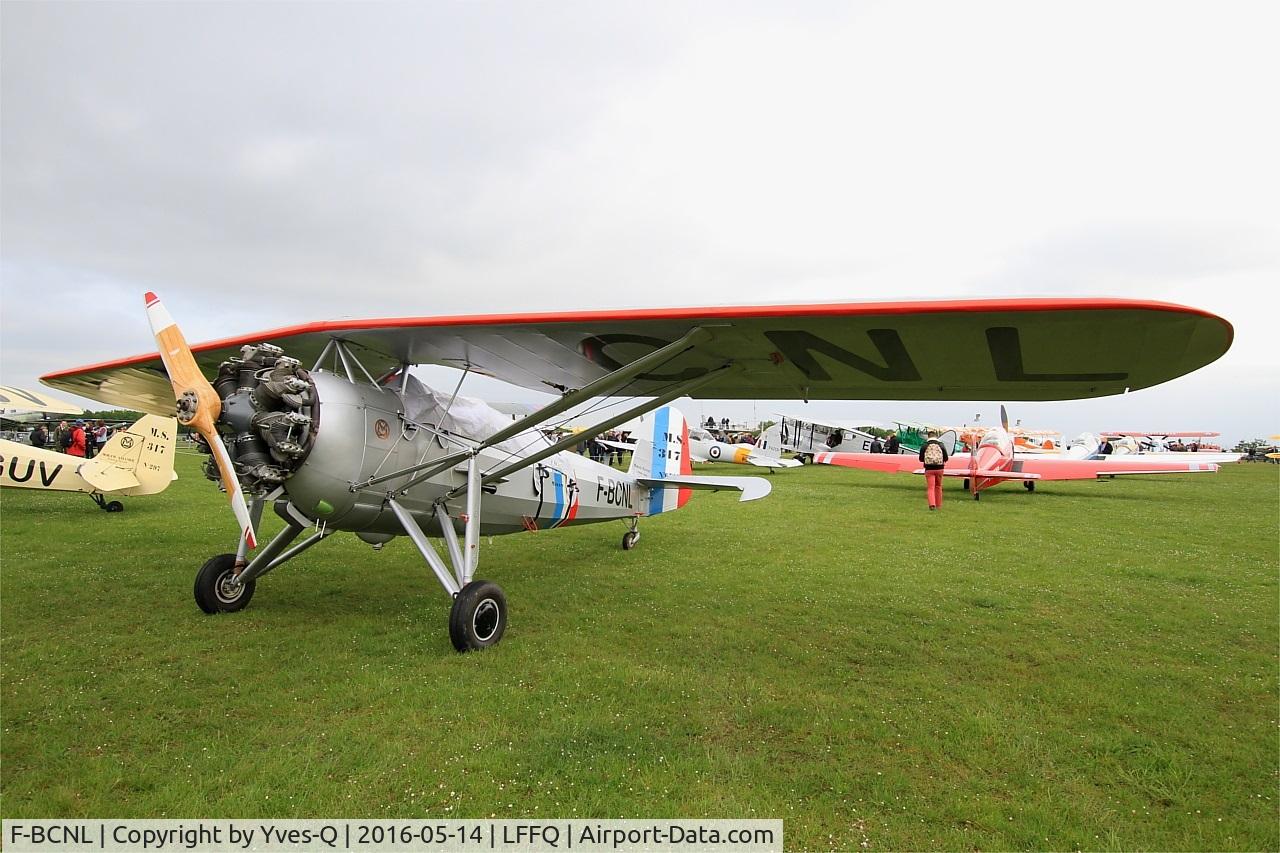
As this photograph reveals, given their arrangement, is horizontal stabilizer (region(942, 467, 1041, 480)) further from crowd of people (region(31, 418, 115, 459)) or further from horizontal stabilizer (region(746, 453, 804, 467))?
crowd of people (region(31, 418, 115, 459))

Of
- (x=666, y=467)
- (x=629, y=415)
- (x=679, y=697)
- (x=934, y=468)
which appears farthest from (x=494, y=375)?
(x=934, y=468)

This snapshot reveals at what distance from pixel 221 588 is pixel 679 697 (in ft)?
14.5

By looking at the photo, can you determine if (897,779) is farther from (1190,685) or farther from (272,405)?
(272,405)

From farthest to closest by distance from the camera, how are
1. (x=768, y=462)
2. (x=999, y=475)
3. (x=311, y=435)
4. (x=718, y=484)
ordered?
(x=768, y=462), (x=999, y=475), (x=718, y=484), (x=311, y=435)

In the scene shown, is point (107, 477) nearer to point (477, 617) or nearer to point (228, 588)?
point (228, 588)

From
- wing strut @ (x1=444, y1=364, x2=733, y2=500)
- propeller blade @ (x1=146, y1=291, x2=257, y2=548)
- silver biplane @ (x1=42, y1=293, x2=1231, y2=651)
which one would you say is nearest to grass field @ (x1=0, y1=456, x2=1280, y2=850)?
silver biplane @ (x1=42, y1=293, x2=1231, y2=651)

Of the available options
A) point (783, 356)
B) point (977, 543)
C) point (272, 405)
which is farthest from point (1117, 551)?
point (272, 405)

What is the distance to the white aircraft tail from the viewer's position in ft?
30.7

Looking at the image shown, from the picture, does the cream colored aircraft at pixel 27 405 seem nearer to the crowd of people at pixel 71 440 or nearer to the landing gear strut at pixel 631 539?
the crowd of people at pixel 71 440

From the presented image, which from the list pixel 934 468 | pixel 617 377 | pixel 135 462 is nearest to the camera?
pixel 617 377

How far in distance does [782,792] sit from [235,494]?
366 cm

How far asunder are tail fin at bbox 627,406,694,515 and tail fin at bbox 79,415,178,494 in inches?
366

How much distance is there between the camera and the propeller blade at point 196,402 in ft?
12.9

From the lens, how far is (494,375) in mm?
6191
